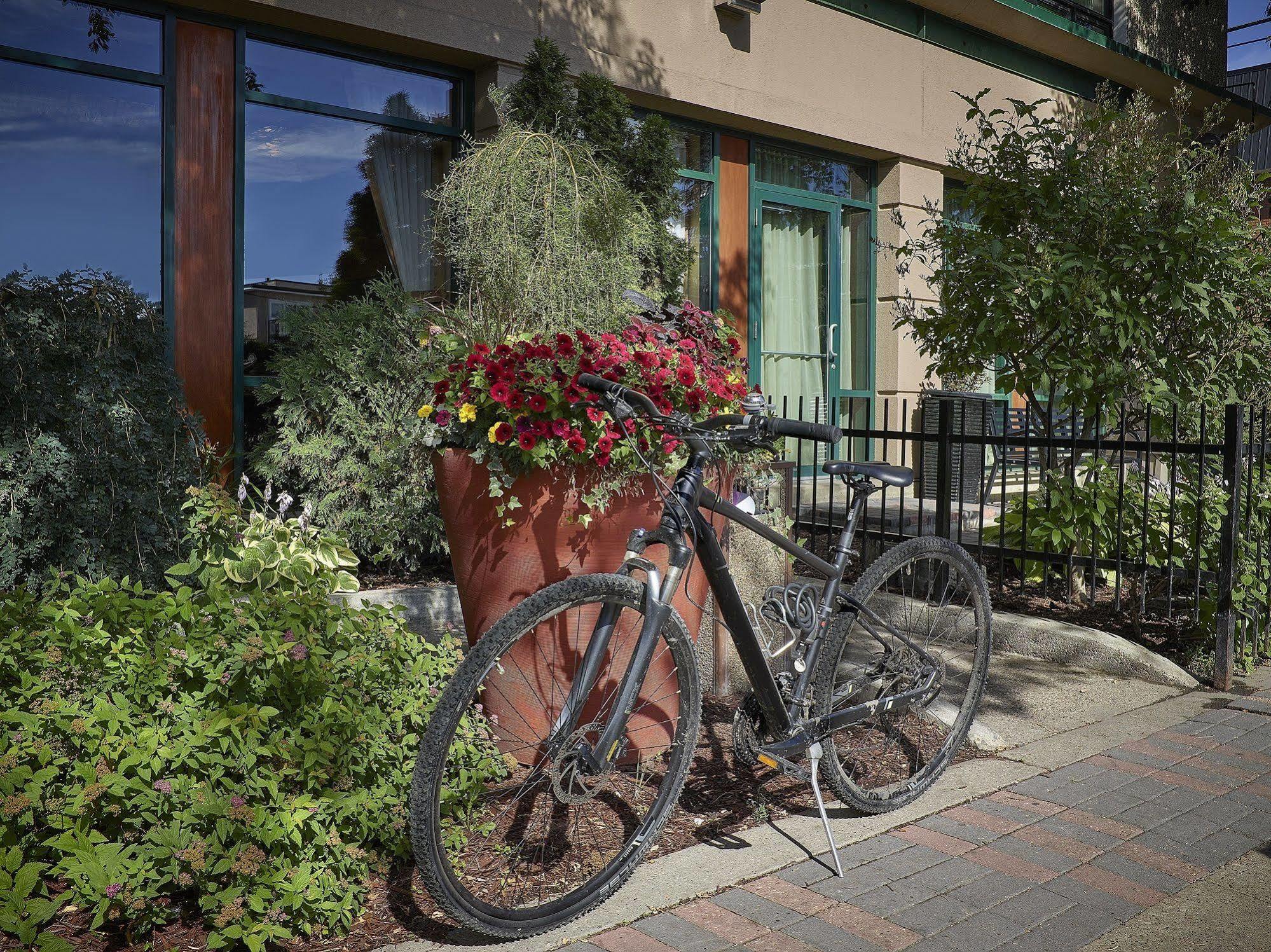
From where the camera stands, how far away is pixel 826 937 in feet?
8.25

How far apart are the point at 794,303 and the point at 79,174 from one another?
6155mm

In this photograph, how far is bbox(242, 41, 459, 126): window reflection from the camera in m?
6.39

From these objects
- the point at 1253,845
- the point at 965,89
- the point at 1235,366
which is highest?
the point at 965,89

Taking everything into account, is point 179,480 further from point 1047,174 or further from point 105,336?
point 1047,174

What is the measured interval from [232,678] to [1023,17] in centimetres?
1094

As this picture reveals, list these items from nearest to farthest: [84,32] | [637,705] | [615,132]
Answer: [637,705]
[84,32]
[615,132]

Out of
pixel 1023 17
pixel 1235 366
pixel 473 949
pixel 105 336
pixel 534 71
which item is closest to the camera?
pixel 473 949

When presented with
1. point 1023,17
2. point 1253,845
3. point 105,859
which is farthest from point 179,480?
point 1023,17

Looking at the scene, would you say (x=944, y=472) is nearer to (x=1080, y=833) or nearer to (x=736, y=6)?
(x=1080, y=833)

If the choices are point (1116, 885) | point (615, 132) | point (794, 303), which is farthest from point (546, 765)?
point (794, 303)

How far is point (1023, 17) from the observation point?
10.8 m

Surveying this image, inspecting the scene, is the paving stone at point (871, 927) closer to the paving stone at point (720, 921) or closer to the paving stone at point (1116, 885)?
→ the paving stone at point (720, 921)

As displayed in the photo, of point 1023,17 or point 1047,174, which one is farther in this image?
point 1023,17

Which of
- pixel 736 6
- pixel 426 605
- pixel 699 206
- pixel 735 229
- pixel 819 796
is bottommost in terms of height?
pixel 819 796
